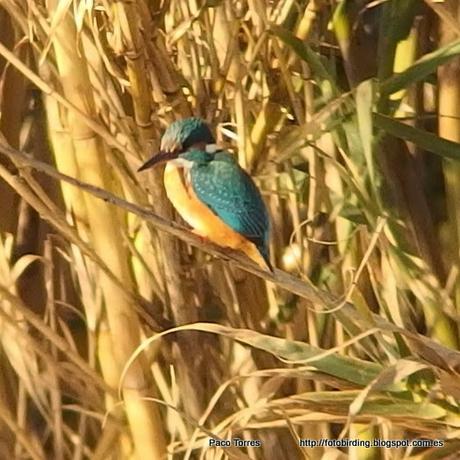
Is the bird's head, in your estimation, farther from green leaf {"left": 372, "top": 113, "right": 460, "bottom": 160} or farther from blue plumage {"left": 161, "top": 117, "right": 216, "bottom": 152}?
green leaf {"left": 372, "top": 113, "right": 460, "bottom": 160}

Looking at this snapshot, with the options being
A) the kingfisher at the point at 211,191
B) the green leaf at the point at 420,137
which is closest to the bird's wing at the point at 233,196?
the kingfisher at the point at 211,191

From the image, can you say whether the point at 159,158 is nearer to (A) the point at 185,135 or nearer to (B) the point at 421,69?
(A) the point at 185,135

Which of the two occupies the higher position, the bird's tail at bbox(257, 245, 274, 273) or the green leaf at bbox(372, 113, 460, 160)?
the green leaf at bbox(372, 113, 460, 160)

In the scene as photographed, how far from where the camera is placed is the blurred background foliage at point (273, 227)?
0.77m

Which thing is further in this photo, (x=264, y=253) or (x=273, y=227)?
(x=273, y=227)

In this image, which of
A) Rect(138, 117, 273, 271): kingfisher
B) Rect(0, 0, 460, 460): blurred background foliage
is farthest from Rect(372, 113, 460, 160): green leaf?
Rect(138, 117, 273, 271): kingfisher

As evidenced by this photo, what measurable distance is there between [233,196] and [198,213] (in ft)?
0.14

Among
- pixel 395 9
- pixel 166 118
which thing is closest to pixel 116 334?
pixel 166 118

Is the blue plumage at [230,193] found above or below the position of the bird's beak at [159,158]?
below

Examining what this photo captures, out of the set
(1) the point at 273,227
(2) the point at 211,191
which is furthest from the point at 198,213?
(1) the point at 273,227

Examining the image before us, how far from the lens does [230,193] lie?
2.48 feet

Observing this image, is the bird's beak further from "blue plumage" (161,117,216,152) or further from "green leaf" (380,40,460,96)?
"green leaf" (380,40,460,96)

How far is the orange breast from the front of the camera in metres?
0.77

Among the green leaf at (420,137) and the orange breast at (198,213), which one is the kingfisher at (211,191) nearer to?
the orange breast at (198,213)
